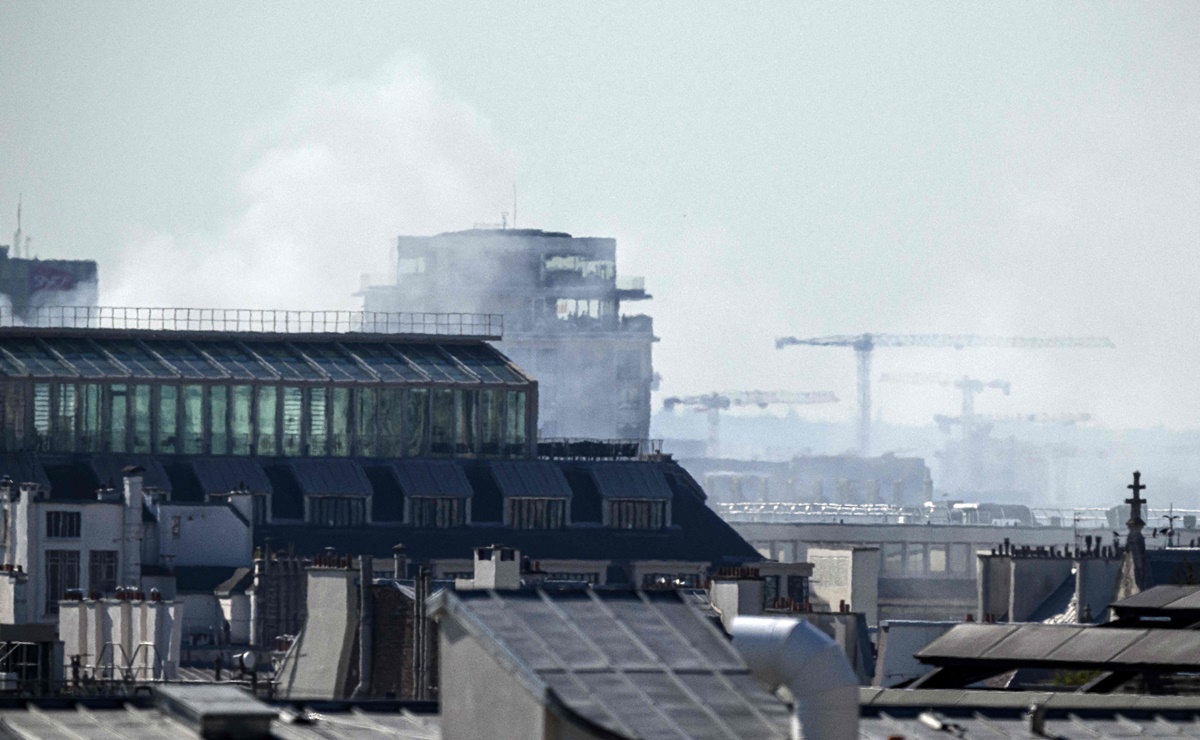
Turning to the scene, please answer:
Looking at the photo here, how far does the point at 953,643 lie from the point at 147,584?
68.3 m

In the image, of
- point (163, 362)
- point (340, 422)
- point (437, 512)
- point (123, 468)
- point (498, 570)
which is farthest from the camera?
point (340, 422)

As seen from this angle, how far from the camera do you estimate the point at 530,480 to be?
648ft

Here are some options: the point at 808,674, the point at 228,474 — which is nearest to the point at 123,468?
the point at 228,474

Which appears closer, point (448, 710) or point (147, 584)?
point (448, 710)

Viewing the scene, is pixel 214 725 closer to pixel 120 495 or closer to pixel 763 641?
pixel 763 641

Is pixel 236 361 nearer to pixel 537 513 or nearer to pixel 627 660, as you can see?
pixel 537 513

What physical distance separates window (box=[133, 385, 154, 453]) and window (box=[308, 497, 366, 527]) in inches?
346

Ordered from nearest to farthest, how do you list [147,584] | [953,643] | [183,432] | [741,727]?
[741,727] < [953,643] < [147,584] < [183,432]

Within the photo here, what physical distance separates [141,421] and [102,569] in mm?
31525

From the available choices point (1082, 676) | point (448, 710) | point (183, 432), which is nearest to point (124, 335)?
point (183, 432)

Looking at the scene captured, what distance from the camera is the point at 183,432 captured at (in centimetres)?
19300

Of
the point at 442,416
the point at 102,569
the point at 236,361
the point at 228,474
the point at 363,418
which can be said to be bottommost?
the point at 102,569

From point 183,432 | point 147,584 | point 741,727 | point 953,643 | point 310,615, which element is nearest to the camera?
point 741,727

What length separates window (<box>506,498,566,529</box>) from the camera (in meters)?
195
